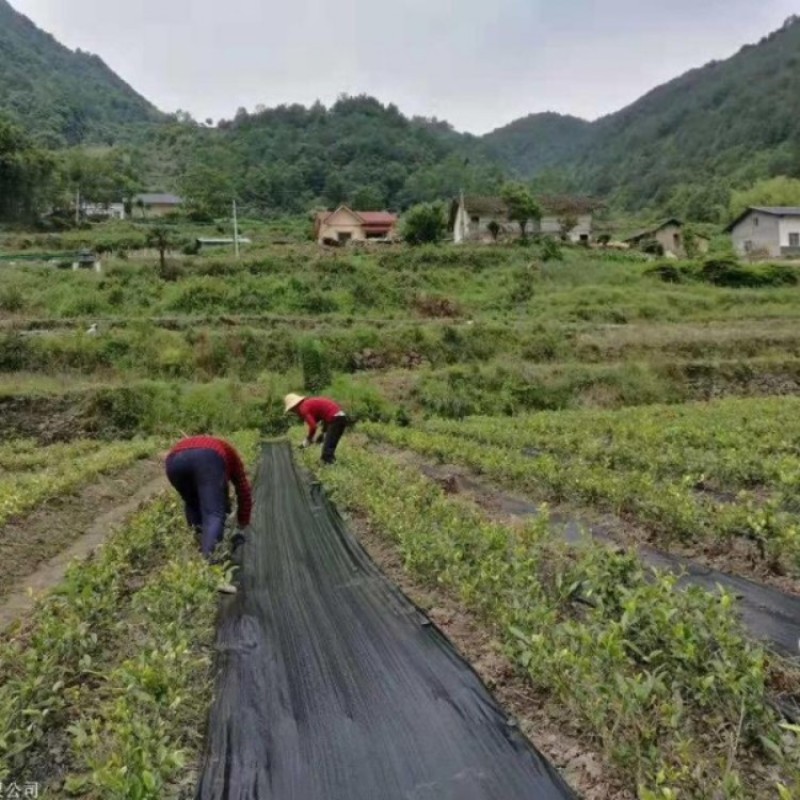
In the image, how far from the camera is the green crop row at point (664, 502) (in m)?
5.78

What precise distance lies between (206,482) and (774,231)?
5120 cm

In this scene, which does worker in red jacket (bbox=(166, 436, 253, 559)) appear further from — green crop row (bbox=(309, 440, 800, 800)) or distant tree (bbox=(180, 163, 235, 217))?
distant tree (bbox=(180, 163, 235, 217))

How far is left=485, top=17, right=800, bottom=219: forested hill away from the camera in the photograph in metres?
84.8

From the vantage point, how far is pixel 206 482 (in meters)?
6.67

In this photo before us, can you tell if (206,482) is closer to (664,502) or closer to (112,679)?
(112,679)

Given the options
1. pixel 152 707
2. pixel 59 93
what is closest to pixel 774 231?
pixel 152 707

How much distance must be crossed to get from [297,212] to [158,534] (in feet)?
258

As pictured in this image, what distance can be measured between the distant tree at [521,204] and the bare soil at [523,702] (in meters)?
45.9

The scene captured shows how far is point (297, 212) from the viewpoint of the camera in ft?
269

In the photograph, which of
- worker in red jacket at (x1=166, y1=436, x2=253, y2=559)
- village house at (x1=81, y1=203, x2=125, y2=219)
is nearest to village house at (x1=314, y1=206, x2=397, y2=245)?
village house at (x1=81, y1=203, x2=125, y2=219)

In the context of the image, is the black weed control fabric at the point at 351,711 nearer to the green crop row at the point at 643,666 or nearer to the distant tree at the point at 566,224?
the green crop row at the point at 643,666

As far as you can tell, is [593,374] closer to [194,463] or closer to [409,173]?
[194,463]

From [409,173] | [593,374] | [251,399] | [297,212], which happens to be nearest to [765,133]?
[409,173]

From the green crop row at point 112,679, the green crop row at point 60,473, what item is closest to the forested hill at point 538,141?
the green crop row at point 60,473
